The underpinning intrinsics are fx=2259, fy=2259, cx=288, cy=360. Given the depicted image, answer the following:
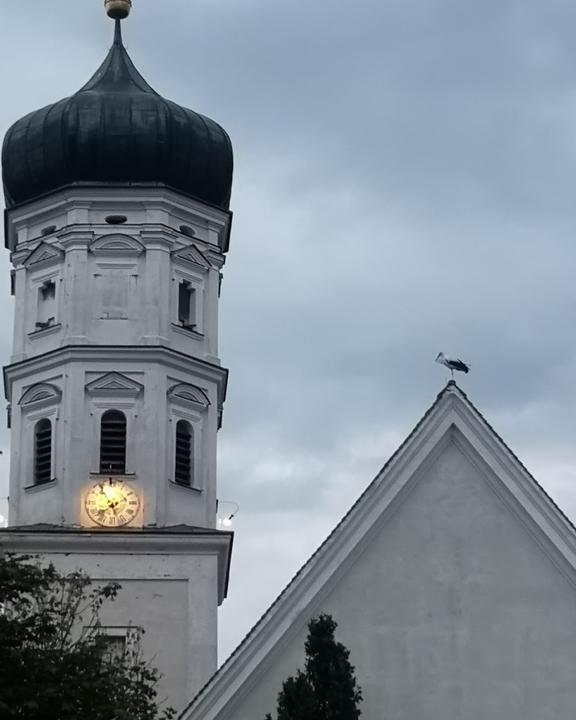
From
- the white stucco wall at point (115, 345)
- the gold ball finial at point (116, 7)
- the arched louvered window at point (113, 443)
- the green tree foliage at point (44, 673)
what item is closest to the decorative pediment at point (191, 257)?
the white stucco wall at point (115, 345)

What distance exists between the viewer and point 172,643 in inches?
1623

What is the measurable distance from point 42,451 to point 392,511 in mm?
12356

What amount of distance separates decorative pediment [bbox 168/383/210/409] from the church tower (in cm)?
4

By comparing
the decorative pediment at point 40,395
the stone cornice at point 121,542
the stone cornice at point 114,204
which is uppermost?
the stone cornice at point 114,204

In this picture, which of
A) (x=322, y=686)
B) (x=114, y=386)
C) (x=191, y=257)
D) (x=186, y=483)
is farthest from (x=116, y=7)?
(x=322, y=686)

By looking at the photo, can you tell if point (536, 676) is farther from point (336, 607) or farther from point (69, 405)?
point (69, 405)

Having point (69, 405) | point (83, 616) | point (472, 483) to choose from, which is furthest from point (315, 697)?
point (69, 405)

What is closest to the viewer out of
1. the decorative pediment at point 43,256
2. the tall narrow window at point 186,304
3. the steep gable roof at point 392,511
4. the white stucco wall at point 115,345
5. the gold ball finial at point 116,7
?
the steep gable roof at point 392,511

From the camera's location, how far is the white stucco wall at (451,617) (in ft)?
103

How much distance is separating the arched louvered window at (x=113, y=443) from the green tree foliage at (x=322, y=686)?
12458 millimetres

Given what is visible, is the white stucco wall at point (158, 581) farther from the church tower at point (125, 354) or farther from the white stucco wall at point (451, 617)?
the white stucco wall at point (451, 617)

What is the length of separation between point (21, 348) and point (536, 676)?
52.6 ft

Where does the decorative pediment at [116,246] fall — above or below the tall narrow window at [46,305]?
above

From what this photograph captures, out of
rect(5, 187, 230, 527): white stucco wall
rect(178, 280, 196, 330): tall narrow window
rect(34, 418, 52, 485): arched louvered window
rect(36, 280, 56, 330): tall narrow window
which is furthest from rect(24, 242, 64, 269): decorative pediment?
rect(34, 418, 52, 485): arched louvered window
